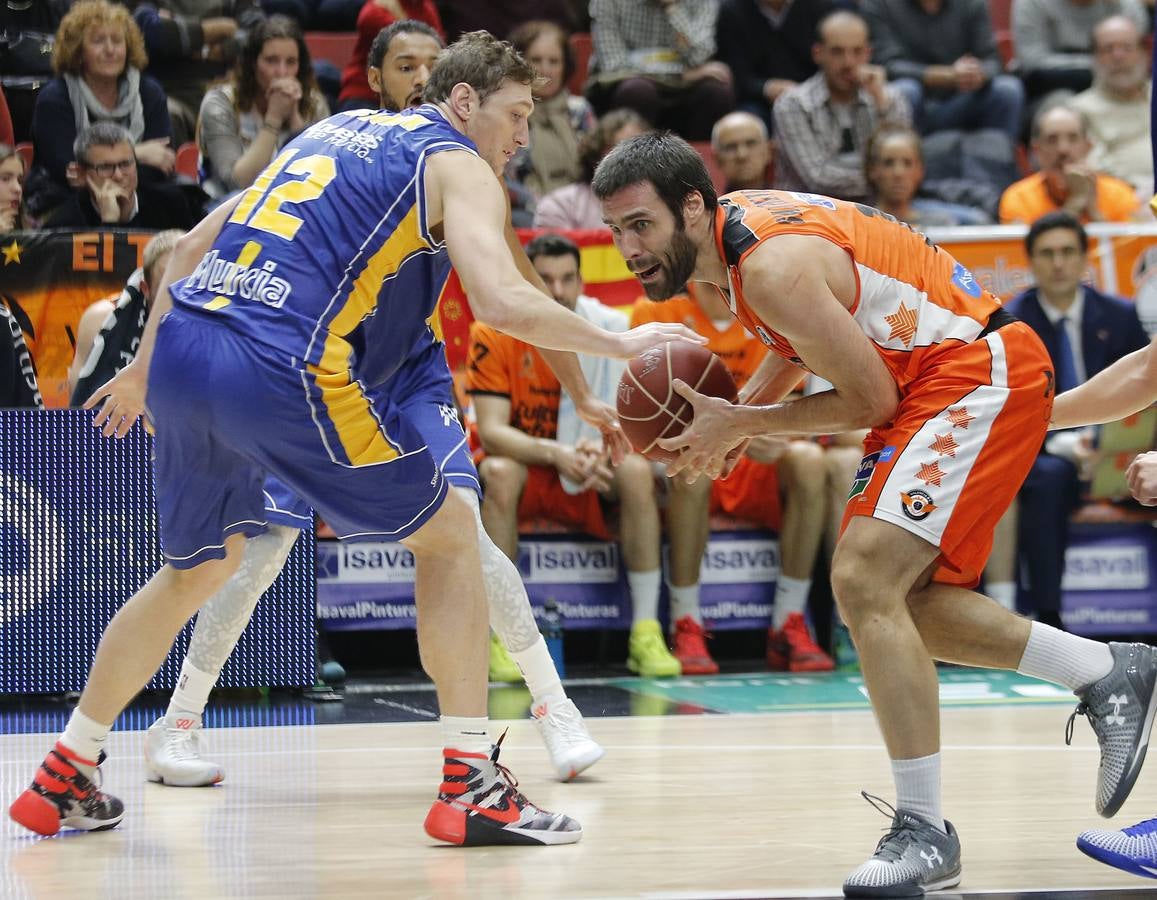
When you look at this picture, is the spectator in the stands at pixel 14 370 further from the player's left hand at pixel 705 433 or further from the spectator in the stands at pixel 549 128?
the player's left hand at pixel 705 433

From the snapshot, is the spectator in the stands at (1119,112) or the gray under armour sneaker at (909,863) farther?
the spectator in the stands at (1119,112)

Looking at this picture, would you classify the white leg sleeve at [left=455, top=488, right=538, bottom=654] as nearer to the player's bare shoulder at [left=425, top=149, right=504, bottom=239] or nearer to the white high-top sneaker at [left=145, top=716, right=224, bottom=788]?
the white high-top sneaker at [left=145, top=716, right=224, bottom=788]

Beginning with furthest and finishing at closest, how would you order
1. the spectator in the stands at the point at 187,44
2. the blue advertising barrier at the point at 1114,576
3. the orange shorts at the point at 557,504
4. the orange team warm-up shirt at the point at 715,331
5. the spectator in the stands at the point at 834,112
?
the spectator in the stands at the point at 834,112 < the spectator in the stands at the point at 187,44 < the blue advertising barrier at the point at 1114,576 < the orange team warm-up shirt at the point at 715,331 < the orange shorts at the point at 557,504

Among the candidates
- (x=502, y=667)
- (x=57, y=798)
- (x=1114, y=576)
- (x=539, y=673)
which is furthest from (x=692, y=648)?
(x=57, y=798)

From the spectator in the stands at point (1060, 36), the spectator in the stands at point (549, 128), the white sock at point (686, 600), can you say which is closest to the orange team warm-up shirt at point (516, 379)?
the white sock at point (686, 600)

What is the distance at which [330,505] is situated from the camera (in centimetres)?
359

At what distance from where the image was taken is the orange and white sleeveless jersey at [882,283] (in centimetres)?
350

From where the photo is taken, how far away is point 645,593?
712cm

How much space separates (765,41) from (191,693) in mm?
7028

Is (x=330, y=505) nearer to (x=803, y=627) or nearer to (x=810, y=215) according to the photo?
(x=810, y=215)

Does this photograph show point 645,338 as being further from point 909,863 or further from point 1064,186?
point 1064,186

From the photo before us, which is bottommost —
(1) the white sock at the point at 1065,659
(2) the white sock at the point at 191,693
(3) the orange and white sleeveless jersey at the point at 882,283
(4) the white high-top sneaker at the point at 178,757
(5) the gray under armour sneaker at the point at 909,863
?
(4) the white high-top sneaker at the point at 178,757

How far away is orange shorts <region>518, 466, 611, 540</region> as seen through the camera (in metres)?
7.20

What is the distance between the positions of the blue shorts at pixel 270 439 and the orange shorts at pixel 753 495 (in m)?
3.89
